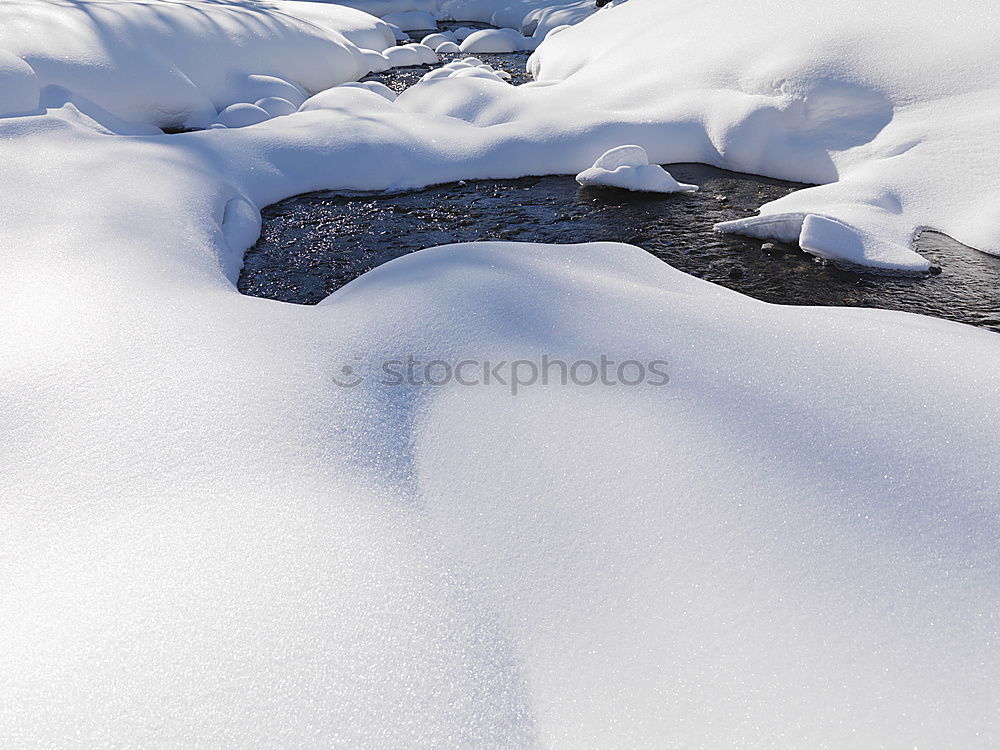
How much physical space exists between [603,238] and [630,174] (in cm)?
96

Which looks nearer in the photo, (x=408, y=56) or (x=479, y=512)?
(x=479, y=512)

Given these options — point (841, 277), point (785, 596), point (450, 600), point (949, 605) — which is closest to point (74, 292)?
point (450, 600)

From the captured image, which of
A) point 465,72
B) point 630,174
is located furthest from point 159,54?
point 630,174

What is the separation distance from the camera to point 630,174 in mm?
5508

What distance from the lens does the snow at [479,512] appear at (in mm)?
1399

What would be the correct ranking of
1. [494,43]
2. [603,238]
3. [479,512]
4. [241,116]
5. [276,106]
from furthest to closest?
[494,43] < [276,106] < [241,116] < [603,238] < [479,512]

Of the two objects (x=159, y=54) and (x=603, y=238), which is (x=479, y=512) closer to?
(x=603, y=238)

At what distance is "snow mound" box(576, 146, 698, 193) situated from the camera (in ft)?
18.0

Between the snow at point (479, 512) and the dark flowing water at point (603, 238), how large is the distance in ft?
2.29

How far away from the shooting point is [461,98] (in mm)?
6965

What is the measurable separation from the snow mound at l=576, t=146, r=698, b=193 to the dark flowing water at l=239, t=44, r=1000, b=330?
78 millimetres

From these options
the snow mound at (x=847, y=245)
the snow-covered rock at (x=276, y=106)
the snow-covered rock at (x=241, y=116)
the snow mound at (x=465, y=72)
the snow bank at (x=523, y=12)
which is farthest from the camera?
the snow bank at (x=523, y=12)

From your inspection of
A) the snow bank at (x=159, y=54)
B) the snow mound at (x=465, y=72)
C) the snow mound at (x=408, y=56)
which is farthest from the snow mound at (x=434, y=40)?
the snow bank at (x=159, y=54)

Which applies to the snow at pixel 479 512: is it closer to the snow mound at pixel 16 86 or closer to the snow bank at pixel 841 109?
the snow bank at pixel 841 109
